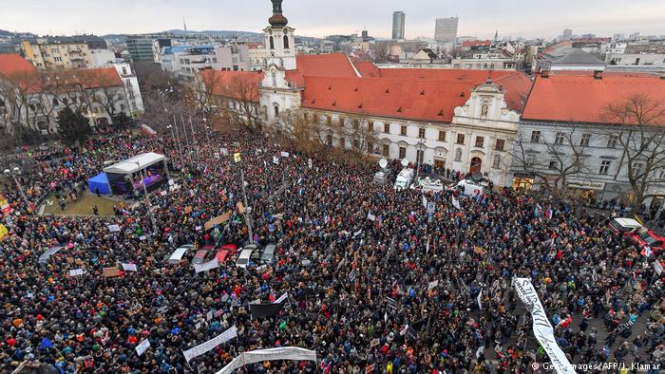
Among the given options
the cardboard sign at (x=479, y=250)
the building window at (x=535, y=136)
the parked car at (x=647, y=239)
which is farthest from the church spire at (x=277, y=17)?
the parked car at (x=647, y=239)

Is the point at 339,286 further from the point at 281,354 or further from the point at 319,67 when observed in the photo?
the point at 319,67

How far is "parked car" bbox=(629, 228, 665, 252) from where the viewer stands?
74.5 ft

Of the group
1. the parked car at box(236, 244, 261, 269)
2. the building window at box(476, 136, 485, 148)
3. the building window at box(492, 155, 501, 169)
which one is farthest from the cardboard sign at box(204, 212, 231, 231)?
the building window at box(492, 155, 501, 169)

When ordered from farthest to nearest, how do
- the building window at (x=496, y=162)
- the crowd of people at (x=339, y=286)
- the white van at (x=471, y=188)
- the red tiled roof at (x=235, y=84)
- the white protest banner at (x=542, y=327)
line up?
the red tiled roof at (x=235, y=84) < the building window at (x=496, y=162) < the white van at (x=471, y=188) < the crowd of people at (x=339, y=286) < the white protest banner at (x=542, y=327)

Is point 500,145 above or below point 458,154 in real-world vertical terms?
above

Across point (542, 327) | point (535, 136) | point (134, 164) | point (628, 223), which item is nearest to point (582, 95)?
point (535, 136)

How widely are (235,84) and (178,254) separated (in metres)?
42.1

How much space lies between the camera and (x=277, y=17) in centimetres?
4959

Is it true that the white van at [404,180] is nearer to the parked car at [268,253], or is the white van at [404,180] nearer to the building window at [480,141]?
the building window at [480,141]

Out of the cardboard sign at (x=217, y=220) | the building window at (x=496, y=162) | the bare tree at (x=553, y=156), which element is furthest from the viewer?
the building window at (x=496, y=162)

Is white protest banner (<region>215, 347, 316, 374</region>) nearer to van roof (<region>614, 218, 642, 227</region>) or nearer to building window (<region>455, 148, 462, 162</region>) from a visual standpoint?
van roof (<region>614, 218, 642, 227</region>)

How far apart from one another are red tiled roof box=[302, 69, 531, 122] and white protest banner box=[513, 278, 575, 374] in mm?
23048

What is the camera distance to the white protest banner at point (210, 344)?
47.1 feet

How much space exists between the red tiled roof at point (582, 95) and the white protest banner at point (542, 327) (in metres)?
20.6
